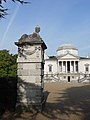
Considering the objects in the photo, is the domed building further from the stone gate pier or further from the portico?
the stone gate pier

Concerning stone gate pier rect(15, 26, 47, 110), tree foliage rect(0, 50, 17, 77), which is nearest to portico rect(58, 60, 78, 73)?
tree foliage rect(0, 50, 17, 77)

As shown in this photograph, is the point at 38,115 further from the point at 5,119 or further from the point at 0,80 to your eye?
the point at 0,80

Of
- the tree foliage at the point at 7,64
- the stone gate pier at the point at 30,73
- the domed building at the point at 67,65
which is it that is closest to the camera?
the stone gate pier at the point at 30,73

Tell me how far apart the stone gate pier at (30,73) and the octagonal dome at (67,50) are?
81.0 metres

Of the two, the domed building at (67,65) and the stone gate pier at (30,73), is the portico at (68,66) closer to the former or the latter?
the domed building at (67,65)

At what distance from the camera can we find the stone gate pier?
12.4 m

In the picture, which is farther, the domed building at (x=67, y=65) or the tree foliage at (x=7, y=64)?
the domed building at (x=67, y=65)

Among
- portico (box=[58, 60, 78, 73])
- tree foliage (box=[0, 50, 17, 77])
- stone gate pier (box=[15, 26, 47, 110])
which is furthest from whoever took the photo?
portico (box=[58, 60, 78, 73])

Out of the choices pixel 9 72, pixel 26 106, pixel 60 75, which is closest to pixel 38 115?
pixel 26 106

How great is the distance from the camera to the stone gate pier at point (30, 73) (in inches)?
487

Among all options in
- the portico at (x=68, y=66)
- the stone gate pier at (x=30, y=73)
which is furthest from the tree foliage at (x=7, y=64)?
the portico at (x=68, y=66)

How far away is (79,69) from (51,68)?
31.7 ft

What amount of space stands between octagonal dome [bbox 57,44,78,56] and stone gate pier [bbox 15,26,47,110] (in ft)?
266

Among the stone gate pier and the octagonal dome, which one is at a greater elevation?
the octagonal dome
